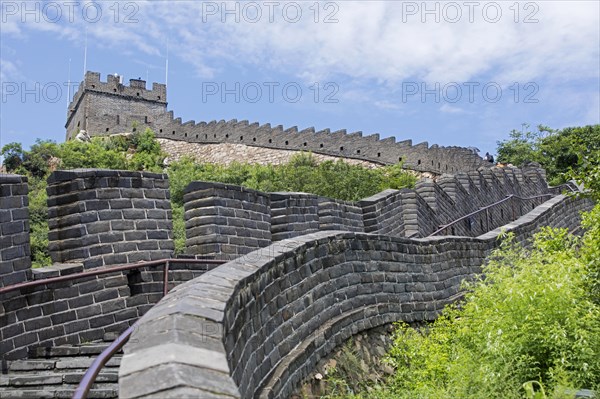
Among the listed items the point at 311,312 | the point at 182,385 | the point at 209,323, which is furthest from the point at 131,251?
the point at 182,385

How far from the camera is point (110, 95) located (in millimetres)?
53594

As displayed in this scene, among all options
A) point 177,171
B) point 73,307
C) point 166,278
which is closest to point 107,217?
point 166,278

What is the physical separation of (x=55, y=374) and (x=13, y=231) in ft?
4.69

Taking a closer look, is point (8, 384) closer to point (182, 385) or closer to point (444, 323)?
point (182, 385)

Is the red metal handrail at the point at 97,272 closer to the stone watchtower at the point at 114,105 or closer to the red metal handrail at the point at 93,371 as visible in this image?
the red metal handrail at the point at 93,371

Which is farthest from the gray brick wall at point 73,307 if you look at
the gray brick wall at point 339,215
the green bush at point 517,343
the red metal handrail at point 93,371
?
the gray brick wall at point 339,215

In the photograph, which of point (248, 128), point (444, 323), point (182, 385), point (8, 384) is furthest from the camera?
point (248, 128)

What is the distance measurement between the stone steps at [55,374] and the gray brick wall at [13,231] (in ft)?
2.22

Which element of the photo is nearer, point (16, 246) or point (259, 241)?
point (16, 246)

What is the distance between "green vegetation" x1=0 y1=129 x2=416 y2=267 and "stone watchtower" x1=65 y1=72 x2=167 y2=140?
A: 511 centimetres

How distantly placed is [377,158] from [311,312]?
3009cm

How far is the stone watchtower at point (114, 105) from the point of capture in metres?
52.7

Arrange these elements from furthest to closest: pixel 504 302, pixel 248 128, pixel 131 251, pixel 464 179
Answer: pixel 248 128
pixel 464 179
pixel 131 251
pixel 504 302

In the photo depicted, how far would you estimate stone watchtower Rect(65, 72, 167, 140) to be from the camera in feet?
173
